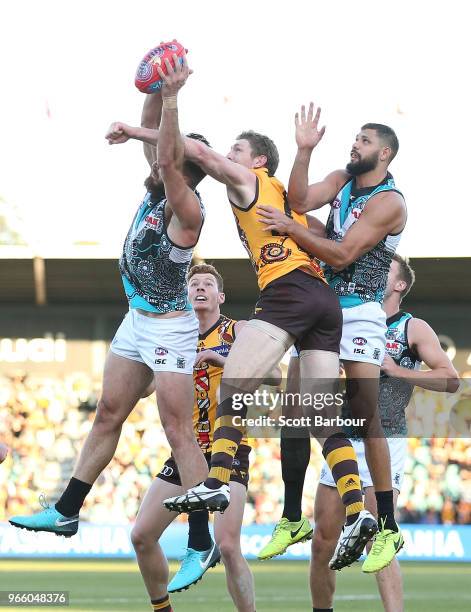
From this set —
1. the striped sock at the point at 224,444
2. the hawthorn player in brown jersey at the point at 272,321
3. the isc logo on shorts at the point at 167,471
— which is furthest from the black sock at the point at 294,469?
the isc logo on shorts at the point at 167,471

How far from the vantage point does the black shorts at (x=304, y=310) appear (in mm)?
7684

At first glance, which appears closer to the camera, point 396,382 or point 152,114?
point 152,114

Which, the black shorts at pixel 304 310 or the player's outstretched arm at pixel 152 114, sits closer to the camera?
the black shorts at pixel 304 310

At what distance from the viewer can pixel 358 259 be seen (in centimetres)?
829

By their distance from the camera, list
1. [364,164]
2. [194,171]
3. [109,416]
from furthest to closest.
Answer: [109,416] < [364,164] < [194,171]

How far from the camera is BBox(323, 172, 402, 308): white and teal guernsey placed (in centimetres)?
828

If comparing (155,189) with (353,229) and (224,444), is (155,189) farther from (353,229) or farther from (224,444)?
(224,444)

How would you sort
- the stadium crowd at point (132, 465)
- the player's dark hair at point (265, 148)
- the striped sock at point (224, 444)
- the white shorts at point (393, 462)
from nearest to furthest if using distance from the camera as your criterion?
1. the striped sock at point (224, 444)
2. the player's dark hair at point (265, 148)
3. the white shorts at point (393, 462)
4. the stadium crowd at point (132, 465)

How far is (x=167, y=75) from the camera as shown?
300 inches

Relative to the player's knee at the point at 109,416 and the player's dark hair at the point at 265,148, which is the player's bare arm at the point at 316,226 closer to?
the player's dark hair at the point at 265,148

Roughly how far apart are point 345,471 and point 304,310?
1042mm

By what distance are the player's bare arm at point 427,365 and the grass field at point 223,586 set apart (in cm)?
425

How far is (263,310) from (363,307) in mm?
913

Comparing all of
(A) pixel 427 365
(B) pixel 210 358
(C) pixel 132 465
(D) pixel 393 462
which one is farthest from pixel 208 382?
(C) pixel 132 465
